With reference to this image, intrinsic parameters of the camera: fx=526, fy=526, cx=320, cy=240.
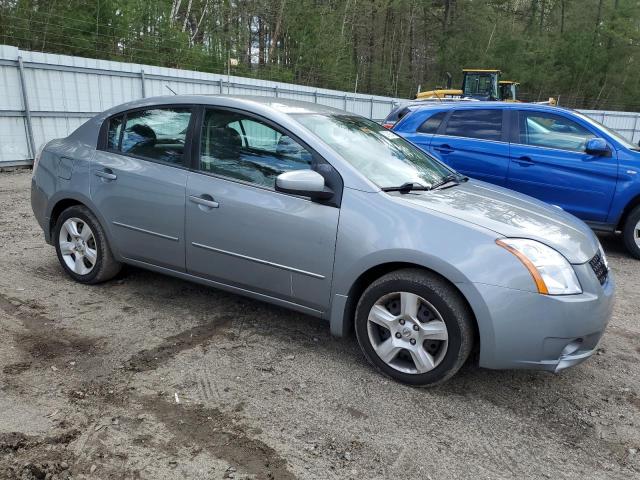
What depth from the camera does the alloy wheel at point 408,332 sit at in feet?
9.77

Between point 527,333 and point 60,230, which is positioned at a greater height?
point 527,333

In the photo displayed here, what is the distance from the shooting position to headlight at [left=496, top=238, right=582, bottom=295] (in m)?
2.78

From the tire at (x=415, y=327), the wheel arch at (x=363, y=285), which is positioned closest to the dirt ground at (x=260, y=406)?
the tire at (x=415, y=327)

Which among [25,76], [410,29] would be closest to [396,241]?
[25,76]

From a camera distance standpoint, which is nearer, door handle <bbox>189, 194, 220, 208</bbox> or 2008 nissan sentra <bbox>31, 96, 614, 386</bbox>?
2008 nissan sentra <bbox>31, 96, 614, 386</bbox>

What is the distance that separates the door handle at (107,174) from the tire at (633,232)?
5.67 meters

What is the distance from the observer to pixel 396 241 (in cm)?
301

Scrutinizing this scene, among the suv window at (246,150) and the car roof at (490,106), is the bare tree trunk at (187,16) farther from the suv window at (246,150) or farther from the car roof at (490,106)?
the suv window at (246,150)

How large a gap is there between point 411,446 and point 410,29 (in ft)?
153

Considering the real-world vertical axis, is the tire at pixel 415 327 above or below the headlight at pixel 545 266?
below

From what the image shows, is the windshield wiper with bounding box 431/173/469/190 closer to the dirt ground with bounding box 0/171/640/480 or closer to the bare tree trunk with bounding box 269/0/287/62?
the dirt ground with bounding box 0/171/640/480

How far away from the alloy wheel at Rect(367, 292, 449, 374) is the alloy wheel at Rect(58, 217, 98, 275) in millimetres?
2540

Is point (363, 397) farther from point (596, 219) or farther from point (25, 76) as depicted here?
point (25, 76)

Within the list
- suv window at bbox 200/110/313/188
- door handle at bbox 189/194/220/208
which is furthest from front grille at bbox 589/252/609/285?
door handle at bbox 189/194/220/208
